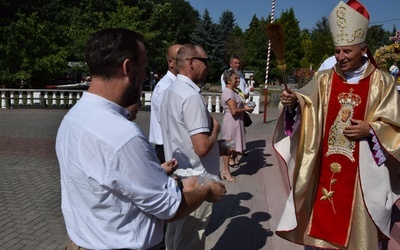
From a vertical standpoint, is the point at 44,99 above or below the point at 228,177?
below

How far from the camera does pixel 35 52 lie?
769 inches

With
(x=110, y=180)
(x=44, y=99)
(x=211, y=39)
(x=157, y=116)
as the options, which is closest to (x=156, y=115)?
(x=157, y=116)

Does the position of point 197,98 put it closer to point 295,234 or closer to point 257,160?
point 295,234

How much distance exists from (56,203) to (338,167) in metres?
4.14

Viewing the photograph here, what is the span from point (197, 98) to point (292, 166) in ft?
3.65

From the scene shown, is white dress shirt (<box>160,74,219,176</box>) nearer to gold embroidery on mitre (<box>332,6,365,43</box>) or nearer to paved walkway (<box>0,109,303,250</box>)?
gold embroidery on mitre (<box>332,6,365,43</box>)

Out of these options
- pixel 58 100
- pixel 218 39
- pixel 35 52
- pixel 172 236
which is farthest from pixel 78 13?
pixel 172 236

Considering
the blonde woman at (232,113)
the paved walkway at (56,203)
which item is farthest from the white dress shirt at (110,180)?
the blonde woman at (232,113)

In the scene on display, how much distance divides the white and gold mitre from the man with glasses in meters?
1.10

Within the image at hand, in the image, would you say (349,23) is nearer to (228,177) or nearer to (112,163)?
(112,163)

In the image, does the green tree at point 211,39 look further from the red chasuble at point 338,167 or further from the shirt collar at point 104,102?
the shirt collar at point 104,102

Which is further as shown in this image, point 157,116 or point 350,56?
point 157,116

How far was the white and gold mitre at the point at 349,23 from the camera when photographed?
313cm

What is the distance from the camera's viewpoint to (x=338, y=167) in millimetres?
3252
